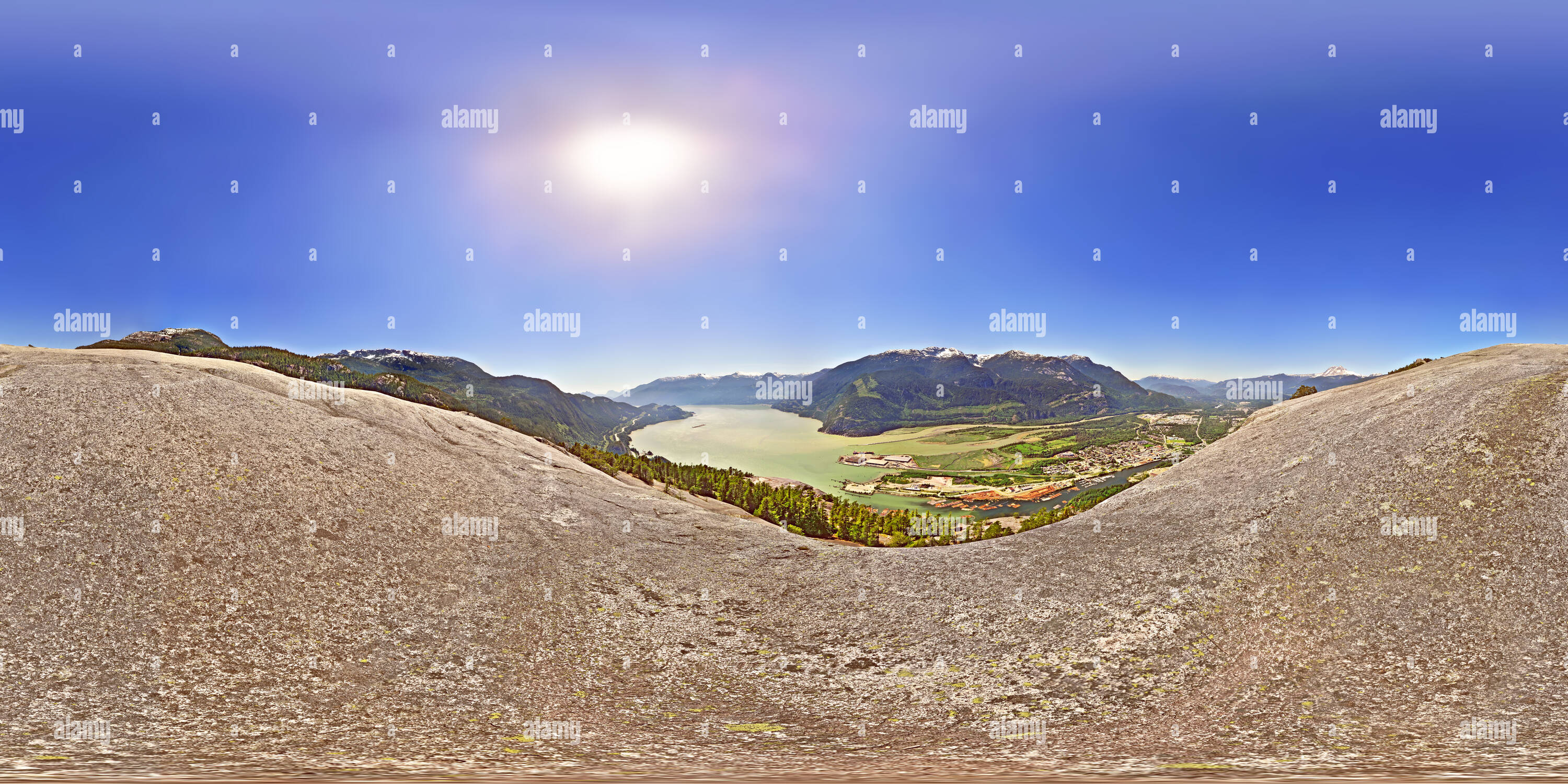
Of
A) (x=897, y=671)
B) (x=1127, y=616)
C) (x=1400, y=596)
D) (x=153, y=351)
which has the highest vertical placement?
(x=153, y=351)

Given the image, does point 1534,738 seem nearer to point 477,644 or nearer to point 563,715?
point 563,715

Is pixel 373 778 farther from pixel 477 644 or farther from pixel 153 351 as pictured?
pixel 153 351

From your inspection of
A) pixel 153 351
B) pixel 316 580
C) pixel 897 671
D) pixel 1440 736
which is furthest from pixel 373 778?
pixel 153 351

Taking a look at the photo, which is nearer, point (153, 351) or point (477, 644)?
point (477, 644)

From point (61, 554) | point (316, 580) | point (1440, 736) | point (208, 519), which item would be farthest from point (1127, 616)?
point (61, 554)

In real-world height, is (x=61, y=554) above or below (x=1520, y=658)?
above

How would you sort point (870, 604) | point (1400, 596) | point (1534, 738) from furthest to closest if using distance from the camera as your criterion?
point (870, 604), point (1400, 596), point (1534, 738)

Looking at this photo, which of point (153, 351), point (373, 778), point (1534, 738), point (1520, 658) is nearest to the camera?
point (373, 778)
